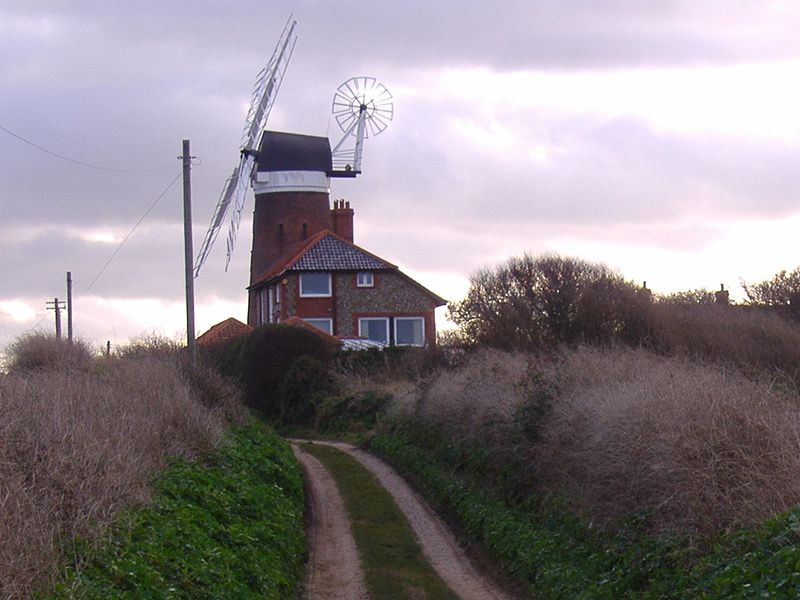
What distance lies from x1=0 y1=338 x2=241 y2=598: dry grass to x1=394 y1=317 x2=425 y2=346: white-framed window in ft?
135

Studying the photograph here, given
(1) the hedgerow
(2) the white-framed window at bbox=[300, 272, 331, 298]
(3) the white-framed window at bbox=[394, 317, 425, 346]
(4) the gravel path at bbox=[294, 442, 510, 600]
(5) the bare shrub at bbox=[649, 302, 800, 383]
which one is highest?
(2) the white-framed window at bbox=[300, 272, 331, 298]

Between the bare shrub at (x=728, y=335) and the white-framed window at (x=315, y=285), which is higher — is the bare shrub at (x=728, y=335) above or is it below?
below

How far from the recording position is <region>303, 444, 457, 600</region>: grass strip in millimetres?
15430

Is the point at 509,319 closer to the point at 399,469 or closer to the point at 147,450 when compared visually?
the point at 399,469

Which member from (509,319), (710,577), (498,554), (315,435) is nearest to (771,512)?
(710,577)

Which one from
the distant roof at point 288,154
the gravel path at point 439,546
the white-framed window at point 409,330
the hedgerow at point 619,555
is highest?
the distant roof at point 288,154

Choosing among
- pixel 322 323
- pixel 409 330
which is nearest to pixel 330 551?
pixel 322 323

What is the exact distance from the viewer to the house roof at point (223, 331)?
53.8 m

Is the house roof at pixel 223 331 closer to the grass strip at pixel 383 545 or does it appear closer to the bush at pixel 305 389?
the bush at pixel 305 389

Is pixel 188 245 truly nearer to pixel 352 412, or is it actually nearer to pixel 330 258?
pixel 352 412

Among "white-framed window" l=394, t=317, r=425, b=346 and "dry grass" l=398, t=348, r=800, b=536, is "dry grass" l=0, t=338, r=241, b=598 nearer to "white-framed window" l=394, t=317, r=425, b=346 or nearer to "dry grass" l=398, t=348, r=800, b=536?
"dry grass" l=398, t=348, r=800, b=536

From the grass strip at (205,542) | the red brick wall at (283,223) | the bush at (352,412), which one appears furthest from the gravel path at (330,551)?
the red brick wall at (283,223)

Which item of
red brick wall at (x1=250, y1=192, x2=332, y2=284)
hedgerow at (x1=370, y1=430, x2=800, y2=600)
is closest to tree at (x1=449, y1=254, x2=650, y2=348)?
hedgerow at (x1=370, y1=430, x2=800, y2=600)

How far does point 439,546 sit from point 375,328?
40.0 meters
